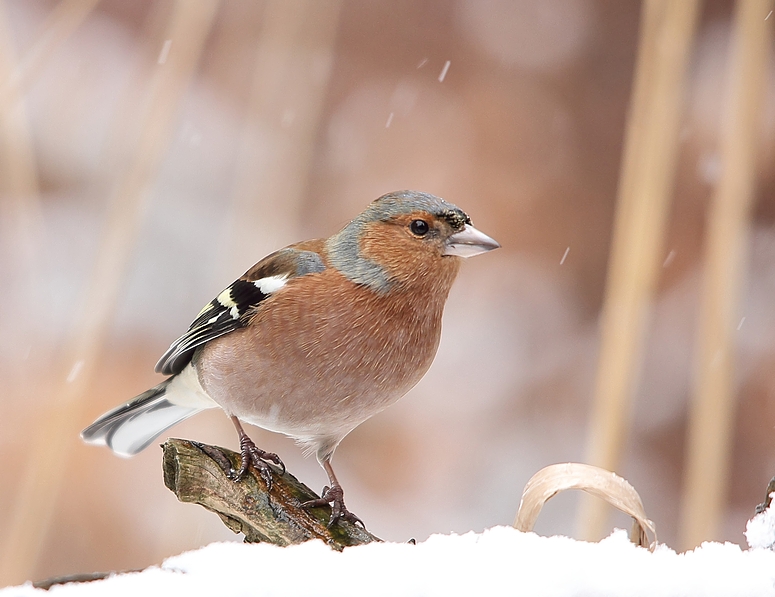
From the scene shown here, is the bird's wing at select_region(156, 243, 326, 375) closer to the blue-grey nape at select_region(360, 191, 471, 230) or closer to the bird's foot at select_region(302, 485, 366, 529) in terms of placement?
the blue-grey nape at select_region(360, 191, 471, 230)

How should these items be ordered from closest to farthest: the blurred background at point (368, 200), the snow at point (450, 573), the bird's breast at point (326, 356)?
the snow at point (450, 573) < the bird's breast at point (326, 356) < the blurred background at point (368, 200)

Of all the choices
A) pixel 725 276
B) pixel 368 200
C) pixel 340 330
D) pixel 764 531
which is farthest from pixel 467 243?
pixel 368 200

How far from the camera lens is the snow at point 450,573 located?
50 centimetres

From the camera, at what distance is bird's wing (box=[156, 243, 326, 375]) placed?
3.45 ft

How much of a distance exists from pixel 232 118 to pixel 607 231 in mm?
971

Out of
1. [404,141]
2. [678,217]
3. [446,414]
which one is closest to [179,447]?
[446,414]

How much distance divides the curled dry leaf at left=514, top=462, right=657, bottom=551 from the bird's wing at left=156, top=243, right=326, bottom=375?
0.48m

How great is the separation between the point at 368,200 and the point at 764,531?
128 centimetres

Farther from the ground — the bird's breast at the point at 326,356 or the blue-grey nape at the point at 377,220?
the blue-grey nape at the point at 377,220

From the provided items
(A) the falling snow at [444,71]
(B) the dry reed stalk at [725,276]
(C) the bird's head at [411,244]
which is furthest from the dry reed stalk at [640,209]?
(C) the bird's head at [411,244]

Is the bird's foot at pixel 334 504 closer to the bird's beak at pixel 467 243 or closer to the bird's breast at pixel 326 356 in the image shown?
the bird's breast at pixel 326 356

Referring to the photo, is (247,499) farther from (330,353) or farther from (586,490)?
(586,490)

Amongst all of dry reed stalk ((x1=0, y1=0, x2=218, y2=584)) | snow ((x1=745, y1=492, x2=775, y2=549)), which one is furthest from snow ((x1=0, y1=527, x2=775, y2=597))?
dry reed stalk ((x1=0, y1=0, x2=218, y2=584))

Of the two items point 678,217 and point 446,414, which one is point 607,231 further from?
point 446,414
